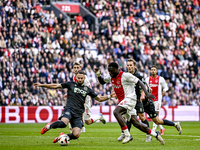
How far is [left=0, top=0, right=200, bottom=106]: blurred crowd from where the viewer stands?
24.9 meters

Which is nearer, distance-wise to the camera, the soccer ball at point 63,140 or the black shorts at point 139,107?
the soccer ball at point 63,140

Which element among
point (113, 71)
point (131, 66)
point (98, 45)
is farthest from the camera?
point (98, 45)

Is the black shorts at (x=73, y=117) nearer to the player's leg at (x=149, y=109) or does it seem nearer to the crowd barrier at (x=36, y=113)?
the player's leg at (x=149, y=109)

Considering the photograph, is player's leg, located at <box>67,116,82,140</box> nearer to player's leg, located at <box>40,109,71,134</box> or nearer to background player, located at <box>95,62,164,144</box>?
player's leg, located at <box>40,109,71,134</box>

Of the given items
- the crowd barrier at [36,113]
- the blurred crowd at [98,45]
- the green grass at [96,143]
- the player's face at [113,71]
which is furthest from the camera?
the blurred crowd at [98,45]

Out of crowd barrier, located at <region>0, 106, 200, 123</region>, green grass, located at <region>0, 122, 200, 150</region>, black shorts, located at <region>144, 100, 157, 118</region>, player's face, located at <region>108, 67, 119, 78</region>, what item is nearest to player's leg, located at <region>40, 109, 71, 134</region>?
green grass, located at <region>0, 122, 200, 150</region>

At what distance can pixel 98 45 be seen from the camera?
29.0m

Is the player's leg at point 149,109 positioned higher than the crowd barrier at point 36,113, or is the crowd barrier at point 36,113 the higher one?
the player's leg at point 149,109

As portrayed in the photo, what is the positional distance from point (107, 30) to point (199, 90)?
7910 millimetres

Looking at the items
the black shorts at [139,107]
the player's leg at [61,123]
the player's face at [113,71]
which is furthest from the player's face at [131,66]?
the player's leg at [61,123]

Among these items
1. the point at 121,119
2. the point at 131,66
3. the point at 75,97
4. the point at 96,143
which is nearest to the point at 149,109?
the point at 131,66

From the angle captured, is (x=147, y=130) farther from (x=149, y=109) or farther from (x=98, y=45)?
(x=98, y=45)

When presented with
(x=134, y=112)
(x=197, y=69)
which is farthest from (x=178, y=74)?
(x=134, y=112)

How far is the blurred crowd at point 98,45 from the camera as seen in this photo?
24891 millimetres
